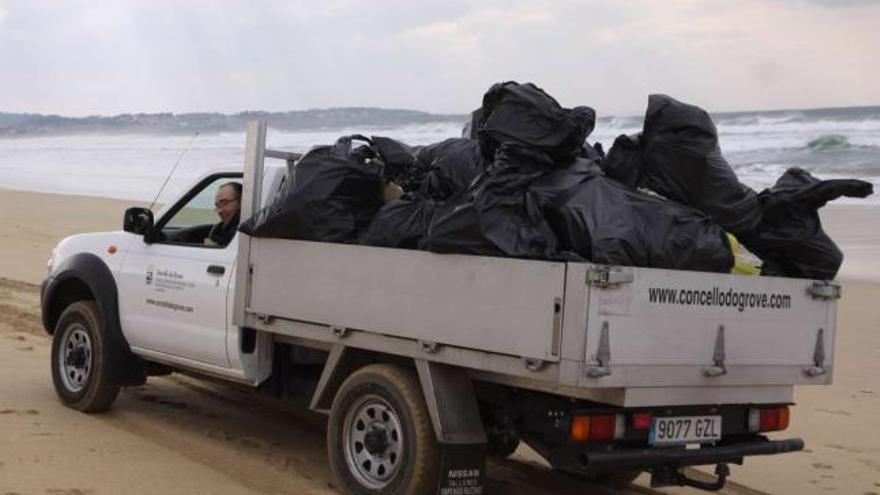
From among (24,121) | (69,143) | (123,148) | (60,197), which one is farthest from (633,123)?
(24,121)

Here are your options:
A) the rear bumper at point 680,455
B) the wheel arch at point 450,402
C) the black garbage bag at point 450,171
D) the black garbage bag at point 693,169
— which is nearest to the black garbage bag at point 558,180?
the black garbage bag at point 693,169

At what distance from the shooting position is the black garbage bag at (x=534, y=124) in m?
5.37

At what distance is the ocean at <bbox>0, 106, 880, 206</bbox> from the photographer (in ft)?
100

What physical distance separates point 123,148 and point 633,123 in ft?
85.9

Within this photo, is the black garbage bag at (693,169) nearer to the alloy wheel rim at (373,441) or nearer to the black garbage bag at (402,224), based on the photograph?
the black garbage bag at (402,224)

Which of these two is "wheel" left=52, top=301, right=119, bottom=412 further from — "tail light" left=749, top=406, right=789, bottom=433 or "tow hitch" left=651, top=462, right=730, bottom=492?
"tail light" left=749, top=406, right=789, bottom=433

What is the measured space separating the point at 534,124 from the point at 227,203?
2368 millimetres

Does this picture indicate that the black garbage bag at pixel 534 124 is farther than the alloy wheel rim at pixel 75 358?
No

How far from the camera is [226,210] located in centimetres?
692

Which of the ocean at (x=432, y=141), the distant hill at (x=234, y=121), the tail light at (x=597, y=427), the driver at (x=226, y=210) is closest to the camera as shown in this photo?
the tail light at (x=597, y=427)

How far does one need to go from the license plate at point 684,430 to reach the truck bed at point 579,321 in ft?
0.43

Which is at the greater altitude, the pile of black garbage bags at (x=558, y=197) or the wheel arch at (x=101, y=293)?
the pile of black garbage bags at (x=558, y=197)

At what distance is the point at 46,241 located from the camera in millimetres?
19422

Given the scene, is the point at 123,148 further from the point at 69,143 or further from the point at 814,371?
the point at 814,371
